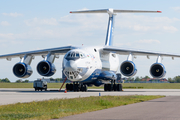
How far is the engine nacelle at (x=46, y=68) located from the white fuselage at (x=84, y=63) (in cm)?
330

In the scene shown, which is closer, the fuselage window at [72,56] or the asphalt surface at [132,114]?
the asphalt surface at [132,114]

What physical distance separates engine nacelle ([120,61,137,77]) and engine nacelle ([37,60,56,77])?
6971 mm

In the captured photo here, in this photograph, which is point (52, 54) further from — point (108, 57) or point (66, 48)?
point (108, 57)

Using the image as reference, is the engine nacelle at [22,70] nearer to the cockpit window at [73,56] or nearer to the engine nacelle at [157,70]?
the cockpit window at [73,56]

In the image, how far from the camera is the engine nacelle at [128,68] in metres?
29.3

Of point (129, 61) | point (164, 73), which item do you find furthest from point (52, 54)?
point (164, 73)

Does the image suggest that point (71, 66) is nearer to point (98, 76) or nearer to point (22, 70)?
point (98, 76)

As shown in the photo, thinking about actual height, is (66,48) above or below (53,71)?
above

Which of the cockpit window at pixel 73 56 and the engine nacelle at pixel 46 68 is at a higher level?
the cockpit window at pixel 73 56

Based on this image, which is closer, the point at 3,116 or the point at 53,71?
the point at 3,116

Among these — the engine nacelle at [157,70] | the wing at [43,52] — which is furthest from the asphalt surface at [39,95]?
the wing at [43,52]

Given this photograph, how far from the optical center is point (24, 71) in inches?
1200

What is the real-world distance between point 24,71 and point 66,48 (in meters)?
4.95

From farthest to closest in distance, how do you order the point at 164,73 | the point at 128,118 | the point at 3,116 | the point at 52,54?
the point at 52,54 → the point at 164,73 → the point at 3,116 → the point at 128,118
